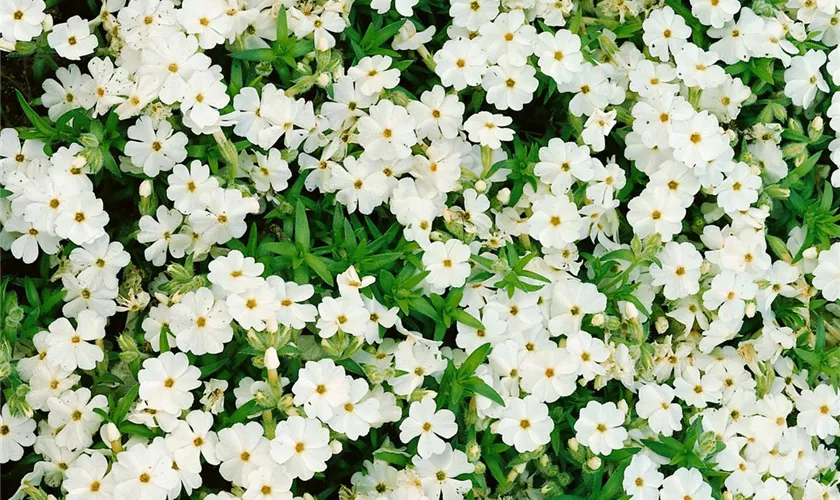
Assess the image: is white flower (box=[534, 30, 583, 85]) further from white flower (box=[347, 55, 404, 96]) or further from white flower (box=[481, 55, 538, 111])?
white flower (box=[347, 55, 404, 96])

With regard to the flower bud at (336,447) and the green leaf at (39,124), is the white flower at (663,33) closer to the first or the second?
the flower bud at (336,447)

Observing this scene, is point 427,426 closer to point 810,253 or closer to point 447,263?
point 447,263

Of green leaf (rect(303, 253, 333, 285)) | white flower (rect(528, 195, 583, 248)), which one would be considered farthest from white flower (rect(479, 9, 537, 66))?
green leaf (rect(303, 253, 333, 285))

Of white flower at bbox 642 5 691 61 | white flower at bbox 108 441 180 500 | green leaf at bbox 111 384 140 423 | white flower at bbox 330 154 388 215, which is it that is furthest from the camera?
white flower at bbox 642 5 691 61

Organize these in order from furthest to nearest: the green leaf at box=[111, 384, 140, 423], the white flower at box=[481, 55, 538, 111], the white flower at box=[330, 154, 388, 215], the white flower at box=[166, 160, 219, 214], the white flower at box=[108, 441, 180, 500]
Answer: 1. the white flower at box=[481, 55, 538, 111]
2. the white flower at box=[330, 154, 388, 215]
3. the white flower at box=[166, 160, 219, 214]
4. the green leaf at box=[111, 384, 140, 423]
5. the white flower at box=[108, 441, 180, 500]

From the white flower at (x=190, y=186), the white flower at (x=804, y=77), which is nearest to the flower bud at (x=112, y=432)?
the white flower at (x=190, y=186)

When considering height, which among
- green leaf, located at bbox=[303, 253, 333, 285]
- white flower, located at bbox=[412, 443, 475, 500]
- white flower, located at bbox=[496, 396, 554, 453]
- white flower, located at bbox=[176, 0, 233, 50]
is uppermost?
white flower, located at bbox=[176, 0, 233, 50]
